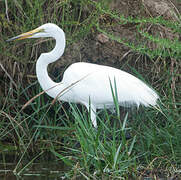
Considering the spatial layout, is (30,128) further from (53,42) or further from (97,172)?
(97,172)

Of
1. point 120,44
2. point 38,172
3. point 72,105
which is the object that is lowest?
point 38,172

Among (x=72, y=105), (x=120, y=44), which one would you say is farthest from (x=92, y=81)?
(x=120, y=44)

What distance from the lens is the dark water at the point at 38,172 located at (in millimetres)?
3562

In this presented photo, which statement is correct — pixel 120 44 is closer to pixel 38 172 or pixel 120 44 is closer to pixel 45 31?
pixel 45 31

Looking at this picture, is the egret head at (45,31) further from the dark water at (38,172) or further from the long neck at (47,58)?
the dark water at (38,172)

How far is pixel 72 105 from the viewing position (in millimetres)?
4961

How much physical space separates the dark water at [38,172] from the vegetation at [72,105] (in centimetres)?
8

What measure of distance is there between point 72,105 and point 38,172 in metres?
1.35

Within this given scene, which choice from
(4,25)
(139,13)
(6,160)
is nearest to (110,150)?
(6,160)

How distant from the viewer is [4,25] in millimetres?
4652

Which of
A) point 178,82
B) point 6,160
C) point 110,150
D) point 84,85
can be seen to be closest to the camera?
point 110,150

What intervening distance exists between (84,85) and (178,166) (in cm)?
164

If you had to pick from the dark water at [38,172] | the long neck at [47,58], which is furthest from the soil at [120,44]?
the dark water at [38,172]

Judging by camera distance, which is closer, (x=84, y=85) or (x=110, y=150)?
(x=110, y=150)
